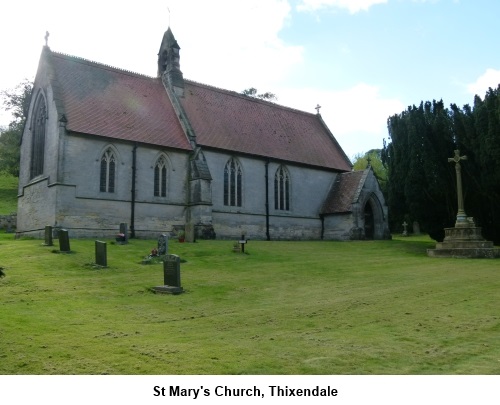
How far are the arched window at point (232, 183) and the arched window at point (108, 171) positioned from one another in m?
7.20

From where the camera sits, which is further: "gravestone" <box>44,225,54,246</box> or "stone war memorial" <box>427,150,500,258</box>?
"stone war memorial" <box>427,150,500,258</box>

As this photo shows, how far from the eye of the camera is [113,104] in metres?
26.8

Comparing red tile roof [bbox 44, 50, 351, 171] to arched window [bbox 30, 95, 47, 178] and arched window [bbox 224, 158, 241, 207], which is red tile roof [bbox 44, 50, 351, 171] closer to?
arched window [bbox 224, 158, 241, 207]

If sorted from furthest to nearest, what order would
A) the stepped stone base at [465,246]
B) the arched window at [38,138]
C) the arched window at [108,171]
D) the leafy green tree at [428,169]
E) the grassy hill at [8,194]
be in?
the grassy hill at [8,194] → the arched window at [38,138] → the leafy green tree at [428,169] → the arched window at [108,171] → the stepped stone base at [465,246]

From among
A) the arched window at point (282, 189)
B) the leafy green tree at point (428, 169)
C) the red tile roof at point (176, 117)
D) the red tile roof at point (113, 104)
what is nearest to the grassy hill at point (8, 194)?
the red tile roof at point (113, 104)

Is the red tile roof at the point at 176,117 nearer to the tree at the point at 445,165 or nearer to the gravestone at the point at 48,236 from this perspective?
the gravestone at the point at 48,236

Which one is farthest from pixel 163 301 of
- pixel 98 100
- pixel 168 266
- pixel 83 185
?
pixel 98 100

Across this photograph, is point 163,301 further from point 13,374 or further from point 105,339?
point 13,374

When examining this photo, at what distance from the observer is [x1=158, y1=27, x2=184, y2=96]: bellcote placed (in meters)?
30.7

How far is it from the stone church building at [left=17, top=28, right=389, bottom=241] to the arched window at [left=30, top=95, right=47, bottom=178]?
7cm

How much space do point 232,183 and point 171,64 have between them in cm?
898

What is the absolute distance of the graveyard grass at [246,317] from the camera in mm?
6075

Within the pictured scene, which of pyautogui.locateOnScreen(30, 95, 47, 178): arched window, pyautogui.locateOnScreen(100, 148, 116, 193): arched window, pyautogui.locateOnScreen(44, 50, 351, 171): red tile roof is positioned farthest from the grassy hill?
pyautogui.locateOnScreen(100, 148, 116, 193): arched window

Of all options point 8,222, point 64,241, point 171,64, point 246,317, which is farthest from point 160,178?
point 246,317
